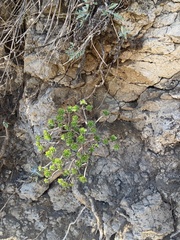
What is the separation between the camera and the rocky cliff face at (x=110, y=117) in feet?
5.79

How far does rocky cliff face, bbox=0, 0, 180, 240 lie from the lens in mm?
1766

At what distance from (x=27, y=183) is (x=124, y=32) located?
987 millimetres

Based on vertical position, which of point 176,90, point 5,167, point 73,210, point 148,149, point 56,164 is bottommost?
point 73,210

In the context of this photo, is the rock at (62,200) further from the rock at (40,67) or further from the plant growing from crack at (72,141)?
the rock at (40,67)

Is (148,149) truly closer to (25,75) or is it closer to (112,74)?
(112,74)

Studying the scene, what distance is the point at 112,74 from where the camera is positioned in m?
1.89

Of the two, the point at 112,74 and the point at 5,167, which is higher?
the point at 112,74

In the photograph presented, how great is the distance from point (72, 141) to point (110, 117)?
0.29 m

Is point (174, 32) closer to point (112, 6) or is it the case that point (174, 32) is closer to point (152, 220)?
point (112, 6)

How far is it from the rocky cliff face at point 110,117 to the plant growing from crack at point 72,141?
0.09 meters

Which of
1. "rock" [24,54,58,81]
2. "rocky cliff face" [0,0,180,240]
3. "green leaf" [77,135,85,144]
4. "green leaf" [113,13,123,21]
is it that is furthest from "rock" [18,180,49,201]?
"green leaf" [113,13,123,21]

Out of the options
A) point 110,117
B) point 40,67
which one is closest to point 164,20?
point 110,117

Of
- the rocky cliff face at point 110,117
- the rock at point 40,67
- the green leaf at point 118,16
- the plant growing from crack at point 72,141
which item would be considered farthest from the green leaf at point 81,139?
the green leaf at point 118,16

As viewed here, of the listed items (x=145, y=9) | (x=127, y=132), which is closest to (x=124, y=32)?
(x=145, y=9)
